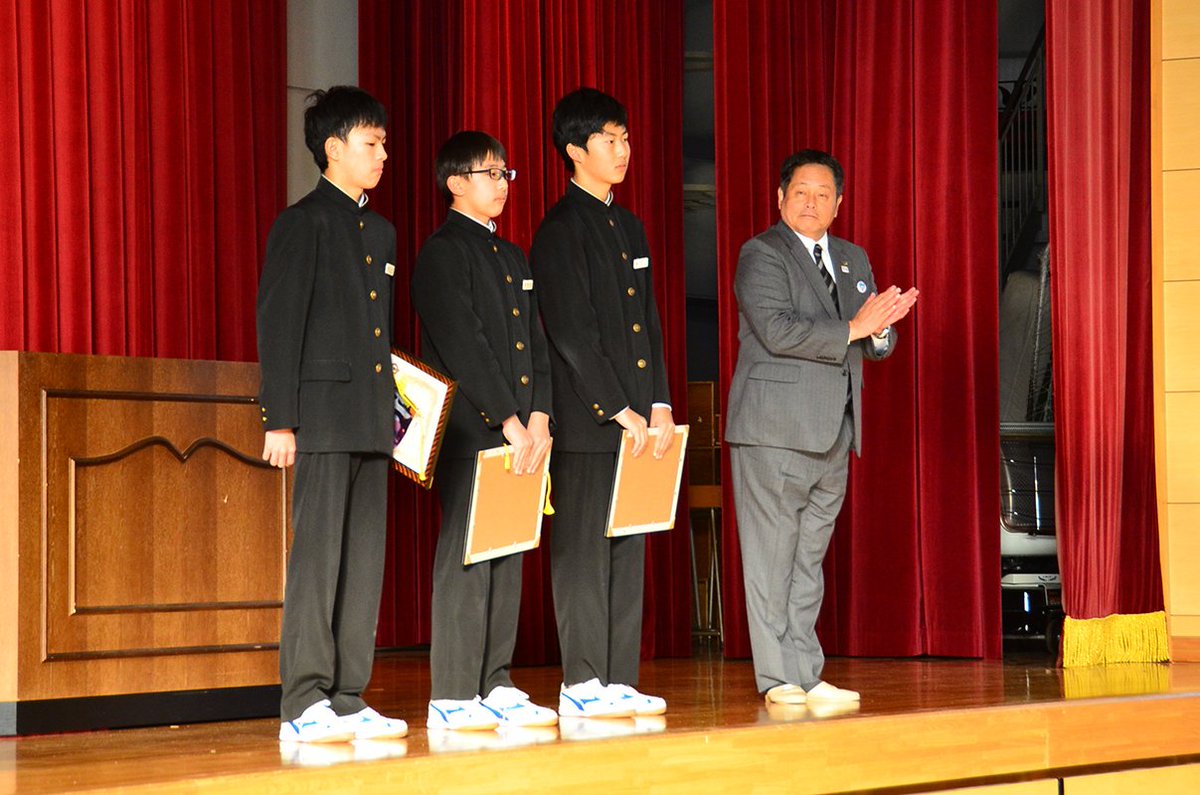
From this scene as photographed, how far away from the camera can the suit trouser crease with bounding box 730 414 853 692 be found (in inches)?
144

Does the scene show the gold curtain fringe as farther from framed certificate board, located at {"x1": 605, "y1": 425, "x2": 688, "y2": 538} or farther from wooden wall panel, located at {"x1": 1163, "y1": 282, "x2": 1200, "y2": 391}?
framed certificate board, located at {"x1": 605, "y1": 425, "x2": 688, "y2": 538}

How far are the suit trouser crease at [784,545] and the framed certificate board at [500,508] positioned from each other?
2.08 ft

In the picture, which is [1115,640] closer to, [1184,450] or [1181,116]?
[1184,450]

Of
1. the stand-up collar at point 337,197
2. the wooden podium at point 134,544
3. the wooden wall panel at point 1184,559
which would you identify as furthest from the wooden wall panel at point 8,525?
the wooden wall panel at point 1184,559

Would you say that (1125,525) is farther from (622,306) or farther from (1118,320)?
(622,306)

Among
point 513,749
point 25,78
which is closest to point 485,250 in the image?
point 513,749

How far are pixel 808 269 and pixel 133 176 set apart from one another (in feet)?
7.57

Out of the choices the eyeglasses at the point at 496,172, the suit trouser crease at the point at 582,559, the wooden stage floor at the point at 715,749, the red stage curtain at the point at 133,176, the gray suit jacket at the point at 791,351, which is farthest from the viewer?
the red stage curtain at the point at 133,176

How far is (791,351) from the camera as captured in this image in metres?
3.63

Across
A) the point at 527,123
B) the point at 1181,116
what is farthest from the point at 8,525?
the point at 1181,116

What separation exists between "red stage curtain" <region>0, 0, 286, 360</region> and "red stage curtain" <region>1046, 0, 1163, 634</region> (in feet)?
8.82

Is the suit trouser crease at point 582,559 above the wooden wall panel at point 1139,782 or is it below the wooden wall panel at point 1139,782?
above

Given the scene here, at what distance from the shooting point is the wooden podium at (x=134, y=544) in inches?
136

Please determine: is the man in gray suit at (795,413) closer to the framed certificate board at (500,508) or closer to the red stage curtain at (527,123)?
the framed certificate board at (500,508)
